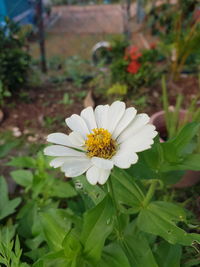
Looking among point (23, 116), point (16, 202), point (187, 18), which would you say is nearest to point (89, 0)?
point (187, 18)

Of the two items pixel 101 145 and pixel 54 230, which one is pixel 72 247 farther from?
pixel 101 145

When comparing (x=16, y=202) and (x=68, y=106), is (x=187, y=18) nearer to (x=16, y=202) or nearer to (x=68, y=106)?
(x=68, y=106)

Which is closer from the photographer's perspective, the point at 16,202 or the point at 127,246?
the point at 127,246

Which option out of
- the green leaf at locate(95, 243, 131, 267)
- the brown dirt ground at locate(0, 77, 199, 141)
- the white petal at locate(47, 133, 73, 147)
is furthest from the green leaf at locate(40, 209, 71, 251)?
the brown dirt ground at locate(0, 77, 199, 141)

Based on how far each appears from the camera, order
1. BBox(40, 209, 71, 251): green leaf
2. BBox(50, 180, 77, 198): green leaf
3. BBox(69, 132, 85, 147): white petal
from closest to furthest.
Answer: BBox(69, 132, 85, 147): white petal → BBox(40, 209, 71, 251): green leaf → BBox(50, 180, 77, 198): green leaf

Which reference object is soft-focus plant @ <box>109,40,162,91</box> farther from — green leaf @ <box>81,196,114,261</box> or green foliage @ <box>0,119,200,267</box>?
green leaf @ <box>81,196,114,261</box>

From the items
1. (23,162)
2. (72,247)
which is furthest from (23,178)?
(72,247)
